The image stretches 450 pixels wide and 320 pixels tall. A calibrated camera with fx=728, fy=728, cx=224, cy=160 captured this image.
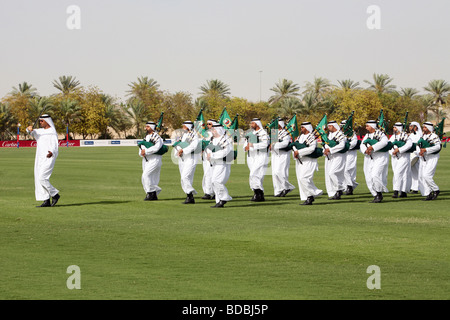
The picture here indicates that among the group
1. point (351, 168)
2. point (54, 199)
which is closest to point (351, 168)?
point (351, 168)

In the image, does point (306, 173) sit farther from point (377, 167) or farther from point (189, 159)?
point (189, 159)

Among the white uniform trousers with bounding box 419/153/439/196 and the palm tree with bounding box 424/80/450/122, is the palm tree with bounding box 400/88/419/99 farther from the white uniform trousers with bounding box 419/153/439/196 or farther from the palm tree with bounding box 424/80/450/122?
the white uniform trousers with bounding box 419/153/439/196

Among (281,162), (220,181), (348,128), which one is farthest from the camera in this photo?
(348,128)

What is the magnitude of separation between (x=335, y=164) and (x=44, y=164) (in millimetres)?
8467

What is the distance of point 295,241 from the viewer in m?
12.6

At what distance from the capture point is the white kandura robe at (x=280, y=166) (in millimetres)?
21769

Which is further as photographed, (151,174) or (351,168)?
(351,168)

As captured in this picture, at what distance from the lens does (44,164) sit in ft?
59.9

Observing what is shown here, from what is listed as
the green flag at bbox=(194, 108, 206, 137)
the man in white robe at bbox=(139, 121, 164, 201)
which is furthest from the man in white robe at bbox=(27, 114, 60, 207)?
the green flag at bbox=(194, 108, 206, 137)

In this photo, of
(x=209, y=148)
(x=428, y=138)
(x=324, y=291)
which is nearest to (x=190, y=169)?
(x=209, y=148)

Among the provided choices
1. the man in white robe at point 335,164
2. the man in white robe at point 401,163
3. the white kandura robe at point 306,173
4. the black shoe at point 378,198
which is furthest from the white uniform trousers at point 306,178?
the man in white robe at point 401,163

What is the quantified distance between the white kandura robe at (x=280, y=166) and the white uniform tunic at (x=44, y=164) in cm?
667

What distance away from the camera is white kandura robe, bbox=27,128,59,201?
1816 centimetres

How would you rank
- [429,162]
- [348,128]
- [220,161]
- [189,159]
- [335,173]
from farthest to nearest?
[348,128] < [335,173] < [429,162] < [189,159] < [220,161]
